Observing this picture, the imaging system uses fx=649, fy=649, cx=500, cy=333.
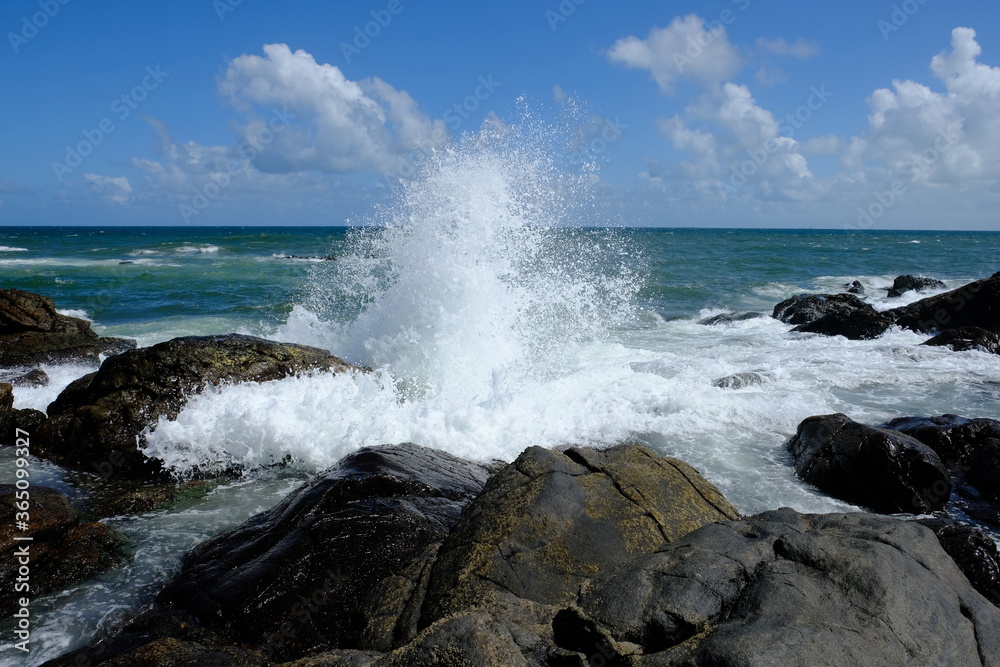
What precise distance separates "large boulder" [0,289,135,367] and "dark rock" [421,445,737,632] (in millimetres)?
10957

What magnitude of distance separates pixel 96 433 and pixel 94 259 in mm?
40309

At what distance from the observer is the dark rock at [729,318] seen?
19.4 m

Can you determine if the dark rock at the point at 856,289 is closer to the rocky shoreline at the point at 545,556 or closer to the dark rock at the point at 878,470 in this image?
A: the rocky shoreline at the point at 545,556

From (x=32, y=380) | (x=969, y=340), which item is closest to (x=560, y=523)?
(x=32, y=380)

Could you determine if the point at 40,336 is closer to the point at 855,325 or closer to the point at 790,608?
the point at 790,608

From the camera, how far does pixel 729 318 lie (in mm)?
19672

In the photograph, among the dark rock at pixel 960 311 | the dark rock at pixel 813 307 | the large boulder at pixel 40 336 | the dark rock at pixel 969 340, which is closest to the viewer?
the large boulder at pixel 40 336

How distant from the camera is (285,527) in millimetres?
4902

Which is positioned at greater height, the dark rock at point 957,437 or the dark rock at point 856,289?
the dark rock at point 856,289

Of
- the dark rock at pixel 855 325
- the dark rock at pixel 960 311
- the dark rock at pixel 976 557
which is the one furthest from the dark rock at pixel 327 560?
the dark rock at pixel 960 311

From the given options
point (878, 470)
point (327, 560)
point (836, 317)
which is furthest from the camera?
point (836, 317)

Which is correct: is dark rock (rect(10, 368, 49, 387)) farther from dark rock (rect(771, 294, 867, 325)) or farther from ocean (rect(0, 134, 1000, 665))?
dark rock (rect(771, 294, 867, 325))

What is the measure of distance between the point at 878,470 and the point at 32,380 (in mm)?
11838

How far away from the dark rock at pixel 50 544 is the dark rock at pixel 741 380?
28.4 ft
